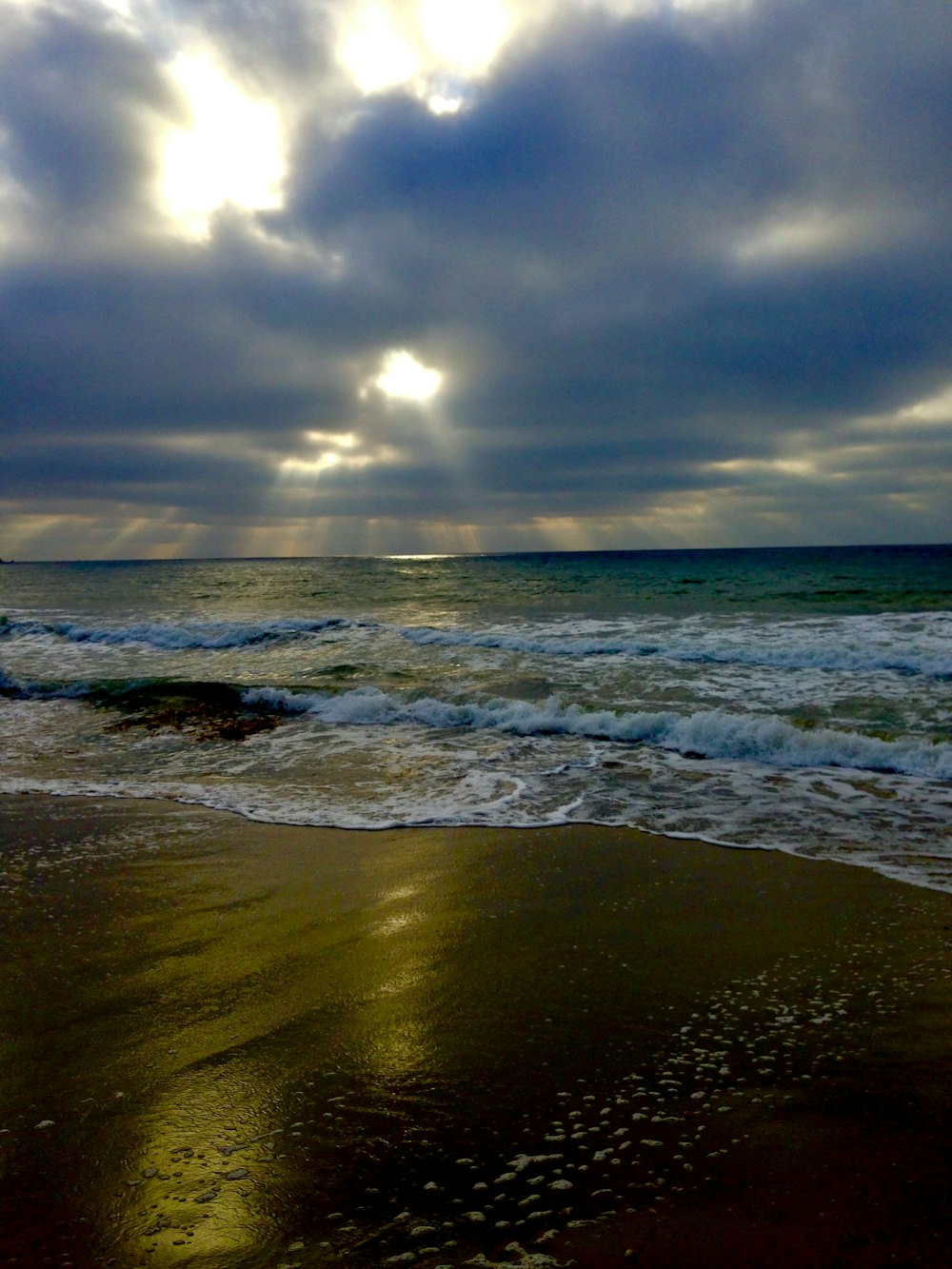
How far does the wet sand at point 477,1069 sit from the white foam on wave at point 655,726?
14.8ft

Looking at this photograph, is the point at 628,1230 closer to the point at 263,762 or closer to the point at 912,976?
the point at 912,976

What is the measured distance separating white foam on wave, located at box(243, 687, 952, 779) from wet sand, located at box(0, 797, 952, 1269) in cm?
450

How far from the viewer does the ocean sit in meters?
8.06

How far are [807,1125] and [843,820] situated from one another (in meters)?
5.22

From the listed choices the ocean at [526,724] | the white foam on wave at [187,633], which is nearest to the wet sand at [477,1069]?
the ocean at [526,724]

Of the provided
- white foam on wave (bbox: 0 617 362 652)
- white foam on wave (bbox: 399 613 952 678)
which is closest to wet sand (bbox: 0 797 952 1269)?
white foam on wave (bbox: 399 613 952 678)

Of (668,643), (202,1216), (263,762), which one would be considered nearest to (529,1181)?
(202,1216)

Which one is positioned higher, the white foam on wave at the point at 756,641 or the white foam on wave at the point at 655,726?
the white foam on wave at the point at 756,641

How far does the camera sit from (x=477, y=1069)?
3.44m

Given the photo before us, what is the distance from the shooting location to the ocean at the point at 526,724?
8.06 meters

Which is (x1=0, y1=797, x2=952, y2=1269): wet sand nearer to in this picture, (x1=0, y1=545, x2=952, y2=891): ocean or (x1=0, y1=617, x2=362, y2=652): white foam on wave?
(x1=0, y1=545, x2=952, y2=891): ocean

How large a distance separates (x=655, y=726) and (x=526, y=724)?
87.7 inches

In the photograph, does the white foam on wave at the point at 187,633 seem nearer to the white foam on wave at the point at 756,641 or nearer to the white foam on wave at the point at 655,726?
the white foam on wave at the point at 756,641

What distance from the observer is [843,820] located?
24.8ft
